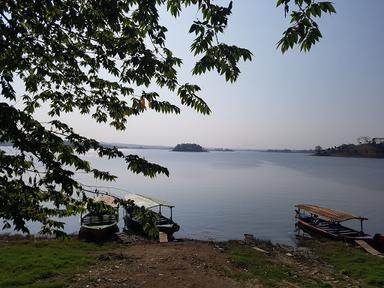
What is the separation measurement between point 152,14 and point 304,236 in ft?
124

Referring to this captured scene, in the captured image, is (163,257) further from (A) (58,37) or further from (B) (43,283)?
(A) (58,37)

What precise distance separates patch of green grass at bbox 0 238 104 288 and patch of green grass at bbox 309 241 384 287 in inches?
580

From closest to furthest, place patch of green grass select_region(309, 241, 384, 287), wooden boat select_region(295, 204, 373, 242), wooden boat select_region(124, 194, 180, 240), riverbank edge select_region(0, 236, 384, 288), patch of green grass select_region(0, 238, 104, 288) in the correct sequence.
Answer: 1. patch of green grass select_region(0, 238, 104, 288)
2. riverbank edge select_region(0, 236, 384, 288)
3. patch of green grass select_region(309, 241, 384, 287)
4. wooden boat select_region(295, 204, 373, 242)
5. wooden boat select_region(124, 194, 180, 240)

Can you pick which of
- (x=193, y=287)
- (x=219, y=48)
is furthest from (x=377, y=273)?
(x=219, y=48)

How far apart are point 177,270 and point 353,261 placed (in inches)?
549

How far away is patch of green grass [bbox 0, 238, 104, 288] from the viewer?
1701cm

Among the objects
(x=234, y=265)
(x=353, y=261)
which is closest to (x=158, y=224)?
(x=234, y=265)

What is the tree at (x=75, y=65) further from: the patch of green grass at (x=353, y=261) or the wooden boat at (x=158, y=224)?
the wooden boat at (x=158, y=224)

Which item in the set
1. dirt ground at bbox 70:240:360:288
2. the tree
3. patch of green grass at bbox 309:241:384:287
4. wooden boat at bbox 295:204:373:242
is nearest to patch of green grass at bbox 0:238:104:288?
dirt ground at bbox 70:240:360:288

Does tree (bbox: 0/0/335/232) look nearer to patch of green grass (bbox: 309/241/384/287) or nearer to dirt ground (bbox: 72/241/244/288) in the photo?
dirt ground (bbox: 72/241/244/288)

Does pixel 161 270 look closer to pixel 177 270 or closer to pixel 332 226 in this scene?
pixel 177 270

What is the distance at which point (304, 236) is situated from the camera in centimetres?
3997

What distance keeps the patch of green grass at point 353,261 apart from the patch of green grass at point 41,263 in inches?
580

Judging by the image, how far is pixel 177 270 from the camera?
1905 centimetres
